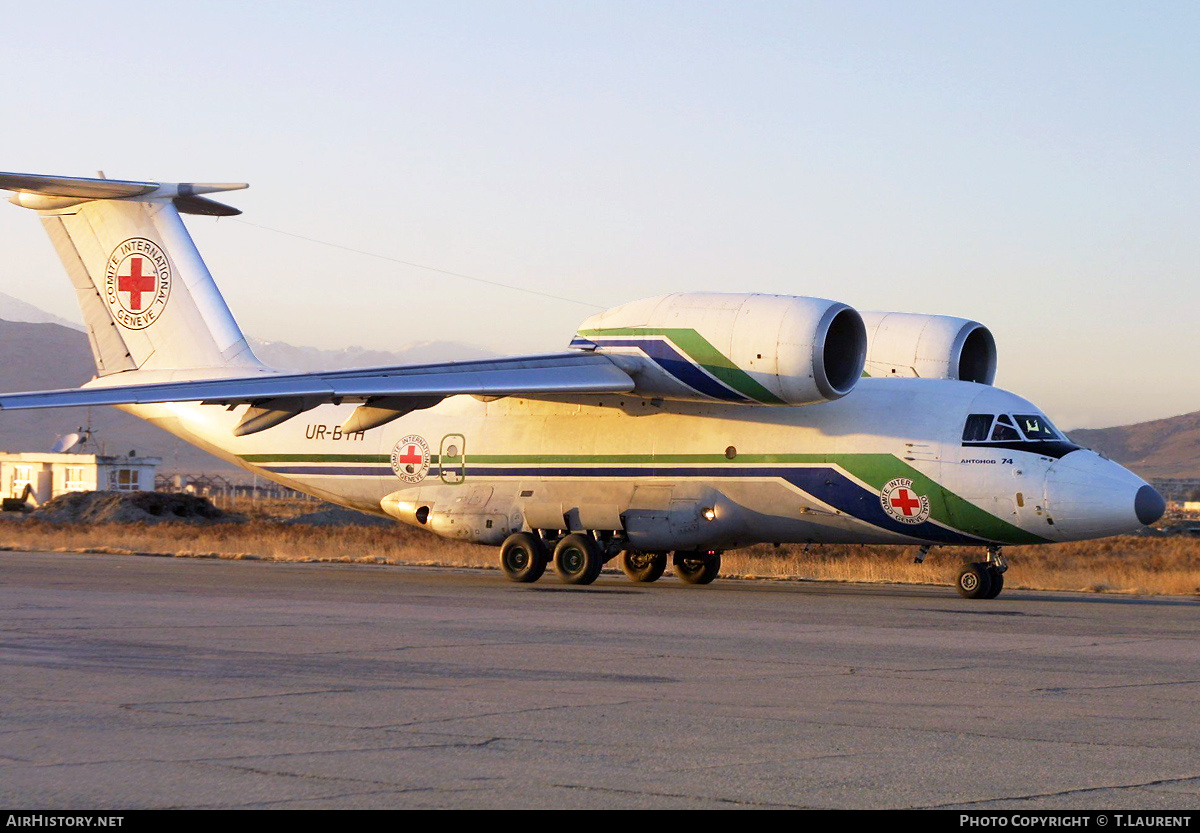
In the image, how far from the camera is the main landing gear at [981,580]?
69.5 feet

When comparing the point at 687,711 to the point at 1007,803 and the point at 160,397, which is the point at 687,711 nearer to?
the point at 1007,803

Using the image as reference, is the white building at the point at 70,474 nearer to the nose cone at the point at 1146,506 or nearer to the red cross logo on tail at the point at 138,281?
the red cross logo on tail at the point at 138,281

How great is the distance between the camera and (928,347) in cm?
2442

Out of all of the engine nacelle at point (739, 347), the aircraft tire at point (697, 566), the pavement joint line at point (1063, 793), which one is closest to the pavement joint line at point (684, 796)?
the pavement joint line at point (1063, 793)

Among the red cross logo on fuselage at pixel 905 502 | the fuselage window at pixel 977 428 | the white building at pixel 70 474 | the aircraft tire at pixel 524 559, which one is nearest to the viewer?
the fuselage window at pixel 977 428

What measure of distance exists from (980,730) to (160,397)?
49.3 ft

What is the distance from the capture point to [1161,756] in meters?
7.71

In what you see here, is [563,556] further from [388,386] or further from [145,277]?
[145,277]

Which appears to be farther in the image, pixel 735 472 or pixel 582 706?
pixel 735 472

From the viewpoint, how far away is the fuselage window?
2095 cm

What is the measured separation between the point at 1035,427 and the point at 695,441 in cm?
508

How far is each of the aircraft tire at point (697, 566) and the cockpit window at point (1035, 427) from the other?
5812mm

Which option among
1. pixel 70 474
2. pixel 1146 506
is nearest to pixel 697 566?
pixel 1146 506
